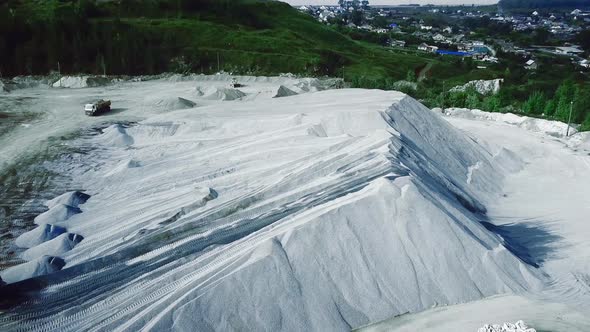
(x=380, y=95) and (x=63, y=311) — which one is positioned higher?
(x=380, y=95)

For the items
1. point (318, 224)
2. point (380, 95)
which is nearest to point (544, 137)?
point (380, 95)

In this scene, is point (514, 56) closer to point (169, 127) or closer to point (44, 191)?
point (169, 127)

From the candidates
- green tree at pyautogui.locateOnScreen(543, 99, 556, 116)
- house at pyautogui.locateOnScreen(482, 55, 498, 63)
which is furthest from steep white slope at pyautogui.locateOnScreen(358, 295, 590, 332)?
house at pyautogui.locateOnScreen(482, 55, 498, 63)

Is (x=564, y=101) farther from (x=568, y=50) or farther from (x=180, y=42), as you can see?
(x=568, y=50)

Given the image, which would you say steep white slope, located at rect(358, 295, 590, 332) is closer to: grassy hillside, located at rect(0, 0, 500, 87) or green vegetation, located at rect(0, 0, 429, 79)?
grassy hillside, located at rect(0, 0, 500, 87)

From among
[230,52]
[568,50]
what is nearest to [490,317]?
[230,52]

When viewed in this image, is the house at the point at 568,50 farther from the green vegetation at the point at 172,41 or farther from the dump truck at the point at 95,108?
the dump truck at the point at 95,108

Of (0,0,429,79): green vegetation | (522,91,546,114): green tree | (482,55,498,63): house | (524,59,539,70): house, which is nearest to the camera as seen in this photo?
(522,91,546,114): green tree
